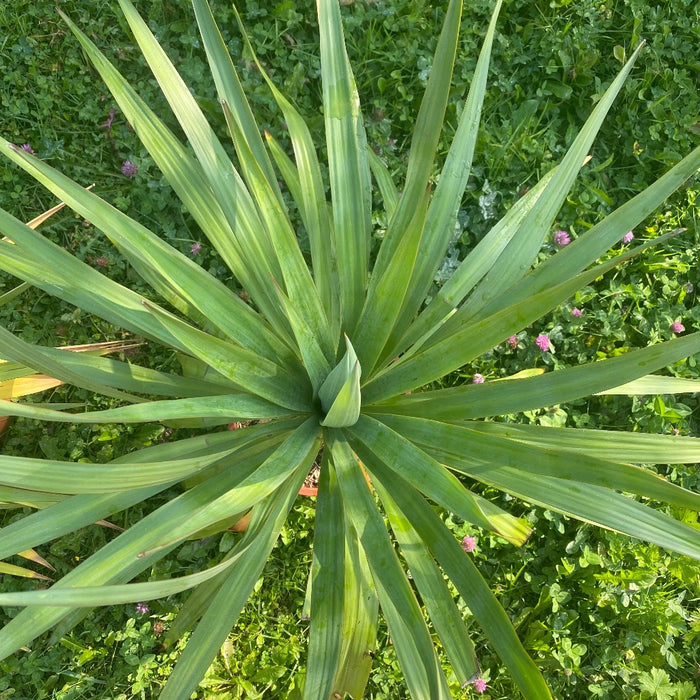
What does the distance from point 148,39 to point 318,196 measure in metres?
0.57

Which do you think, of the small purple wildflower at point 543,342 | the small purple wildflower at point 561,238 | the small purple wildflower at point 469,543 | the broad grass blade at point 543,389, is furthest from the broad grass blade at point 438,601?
the small purple wildflower at point 561,238

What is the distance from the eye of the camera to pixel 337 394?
125 cm

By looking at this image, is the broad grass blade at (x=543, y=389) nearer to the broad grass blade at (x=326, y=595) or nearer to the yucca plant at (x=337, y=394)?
the yucca plant at (x=337, y=394)

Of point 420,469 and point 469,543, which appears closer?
point 420,469

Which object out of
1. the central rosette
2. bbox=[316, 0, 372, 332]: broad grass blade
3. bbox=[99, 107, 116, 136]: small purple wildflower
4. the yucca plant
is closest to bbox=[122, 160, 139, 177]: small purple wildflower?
bbox=[99, 107, 116, 136]: small purple wildflower

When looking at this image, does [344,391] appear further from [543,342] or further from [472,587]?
[543,342]

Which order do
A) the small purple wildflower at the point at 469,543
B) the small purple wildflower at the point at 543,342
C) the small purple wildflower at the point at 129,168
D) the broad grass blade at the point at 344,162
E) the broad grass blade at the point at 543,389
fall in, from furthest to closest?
the small purple wildflower at the point at 129,168, the small purple wildflower at the point at 543,342, the small purple wildflower at the point at 469,543, the broad grass blade at the point at 344,162, the broad grass blade at the point at 543,389

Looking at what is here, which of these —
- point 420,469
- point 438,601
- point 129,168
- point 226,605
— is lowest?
point 226,605

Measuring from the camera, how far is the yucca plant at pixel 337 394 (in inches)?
46.0

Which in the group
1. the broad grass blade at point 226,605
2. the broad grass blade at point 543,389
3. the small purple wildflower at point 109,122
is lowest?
the broad grass blade at point 226,605

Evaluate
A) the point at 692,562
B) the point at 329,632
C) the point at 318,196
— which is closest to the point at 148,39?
the point at 318,196

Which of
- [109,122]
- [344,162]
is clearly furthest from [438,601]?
[109,122]

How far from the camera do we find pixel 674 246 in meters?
2.53

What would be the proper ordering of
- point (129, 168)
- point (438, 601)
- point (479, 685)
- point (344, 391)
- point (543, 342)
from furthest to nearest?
point (129, 168), point (543, 342), point (479, 685), point (438, 601), point (344, 391)
